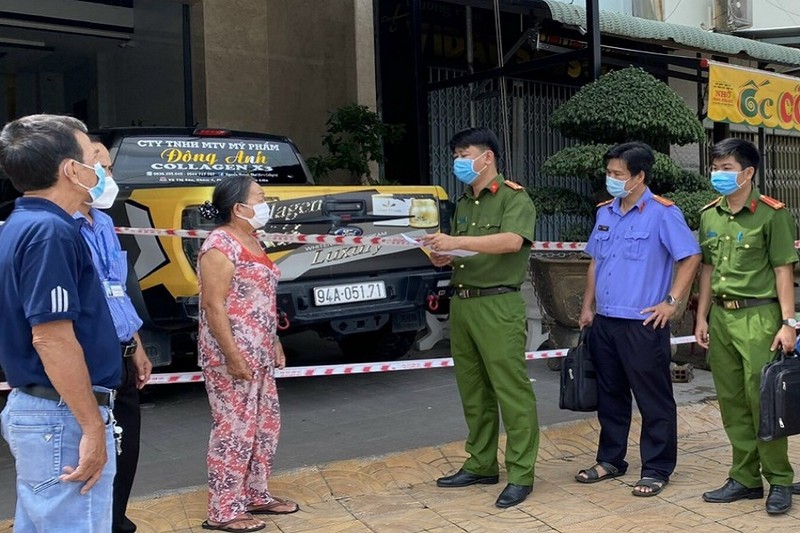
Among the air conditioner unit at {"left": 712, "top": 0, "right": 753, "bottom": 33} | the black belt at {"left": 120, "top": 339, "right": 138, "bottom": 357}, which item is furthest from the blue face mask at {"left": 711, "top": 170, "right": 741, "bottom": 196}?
the air conditioner unit at {"left": 712, "top": 0, "right": 753, "bottom": 33}

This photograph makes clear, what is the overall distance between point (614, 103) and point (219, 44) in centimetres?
526

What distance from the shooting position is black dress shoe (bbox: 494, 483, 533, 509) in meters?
3.97

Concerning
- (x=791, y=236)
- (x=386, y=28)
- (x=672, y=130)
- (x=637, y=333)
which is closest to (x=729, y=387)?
(x=637, y=333)

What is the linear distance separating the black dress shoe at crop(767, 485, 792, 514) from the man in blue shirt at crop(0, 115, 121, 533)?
9.53ft

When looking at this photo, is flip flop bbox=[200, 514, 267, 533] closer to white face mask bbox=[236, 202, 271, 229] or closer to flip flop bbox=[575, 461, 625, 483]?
white face mask bbox=[236, 202, 271, 229]

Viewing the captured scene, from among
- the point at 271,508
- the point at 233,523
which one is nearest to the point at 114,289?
the point at 233,523

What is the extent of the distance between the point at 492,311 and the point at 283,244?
5.67 ft

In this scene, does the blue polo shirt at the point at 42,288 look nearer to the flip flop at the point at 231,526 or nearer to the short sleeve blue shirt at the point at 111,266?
the short sleeve blue shirt at the point at 111,266

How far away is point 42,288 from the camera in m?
2.11

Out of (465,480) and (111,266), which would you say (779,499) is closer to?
(465,480)

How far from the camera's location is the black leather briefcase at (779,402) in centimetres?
365

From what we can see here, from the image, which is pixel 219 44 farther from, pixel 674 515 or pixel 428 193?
pixel 674 515

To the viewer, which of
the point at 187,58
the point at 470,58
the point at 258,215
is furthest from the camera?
the point at 470,58

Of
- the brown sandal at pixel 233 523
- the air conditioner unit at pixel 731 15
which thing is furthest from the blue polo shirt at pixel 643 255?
the air conditioner unit at pixel 731 15
